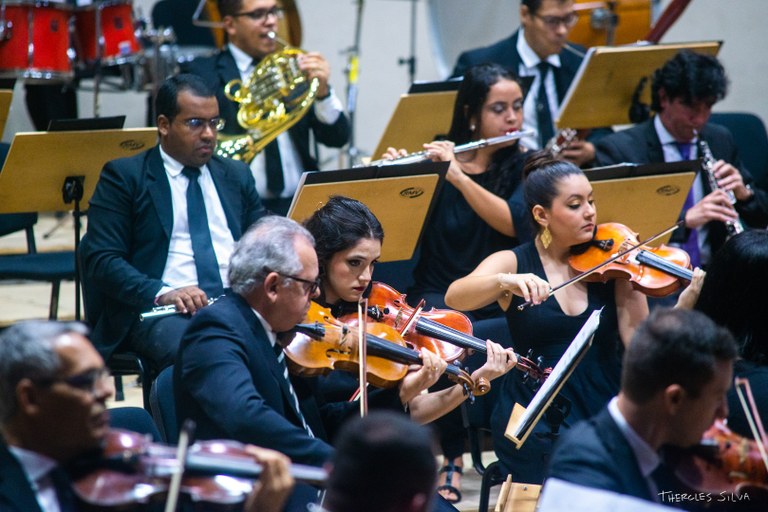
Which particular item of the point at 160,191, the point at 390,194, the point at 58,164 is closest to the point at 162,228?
the point at 160,191

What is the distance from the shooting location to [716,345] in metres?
1.79

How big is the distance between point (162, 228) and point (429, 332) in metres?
1.09

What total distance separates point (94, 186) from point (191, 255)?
58 cm

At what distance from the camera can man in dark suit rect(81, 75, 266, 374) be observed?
3365mm

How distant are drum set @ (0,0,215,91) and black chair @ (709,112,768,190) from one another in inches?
118

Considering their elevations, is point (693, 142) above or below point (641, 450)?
below

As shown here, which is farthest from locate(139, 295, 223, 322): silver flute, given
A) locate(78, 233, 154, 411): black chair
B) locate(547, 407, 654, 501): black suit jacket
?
locate(547, 407, 654, 501): black suit jacket

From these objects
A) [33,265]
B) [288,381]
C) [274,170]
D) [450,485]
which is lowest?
[450,485]

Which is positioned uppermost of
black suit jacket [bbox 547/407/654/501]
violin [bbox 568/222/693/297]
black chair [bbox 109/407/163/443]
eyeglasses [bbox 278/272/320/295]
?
eyeglasses [bbox 278/272/320/295]

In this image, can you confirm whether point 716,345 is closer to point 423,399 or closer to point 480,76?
point 423,399

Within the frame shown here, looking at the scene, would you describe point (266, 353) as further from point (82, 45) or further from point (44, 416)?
point (82, 45)

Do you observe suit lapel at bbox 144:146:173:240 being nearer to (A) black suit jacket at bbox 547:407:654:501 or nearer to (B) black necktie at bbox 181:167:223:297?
(B) black necktie at bbox 181:167:223:297

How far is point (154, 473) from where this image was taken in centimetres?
163

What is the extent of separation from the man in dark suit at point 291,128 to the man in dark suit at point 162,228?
73 centimetres
